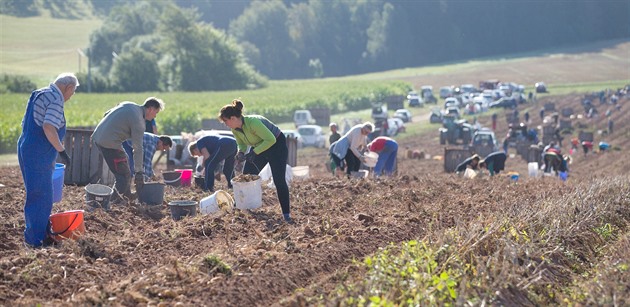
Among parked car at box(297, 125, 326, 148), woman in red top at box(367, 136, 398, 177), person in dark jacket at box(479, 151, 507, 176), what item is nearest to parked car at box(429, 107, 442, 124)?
parked car at box(297, 125, 326, 148)

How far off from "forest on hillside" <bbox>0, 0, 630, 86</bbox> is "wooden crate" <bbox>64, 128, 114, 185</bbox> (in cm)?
10680

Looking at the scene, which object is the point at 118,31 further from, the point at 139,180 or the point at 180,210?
the point at 180,210

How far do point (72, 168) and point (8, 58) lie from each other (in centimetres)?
7016

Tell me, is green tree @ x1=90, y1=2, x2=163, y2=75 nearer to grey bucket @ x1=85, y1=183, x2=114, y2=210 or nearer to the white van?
the white van

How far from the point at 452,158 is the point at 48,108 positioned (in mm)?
19575

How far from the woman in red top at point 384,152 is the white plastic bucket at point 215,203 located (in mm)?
6730

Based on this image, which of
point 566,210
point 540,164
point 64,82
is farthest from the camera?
point 540,164

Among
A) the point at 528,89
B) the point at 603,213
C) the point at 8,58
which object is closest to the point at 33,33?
the point at 8,58

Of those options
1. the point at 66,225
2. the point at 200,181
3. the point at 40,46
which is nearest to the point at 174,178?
the point at 200,181

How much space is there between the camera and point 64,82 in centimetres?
905

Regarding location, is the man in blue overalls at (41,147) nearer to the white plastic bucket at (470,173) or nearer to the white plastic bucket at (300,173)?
the white plastic bucket at (300,173)

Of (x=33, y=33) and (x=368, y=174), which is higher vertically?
(x=33, y=33)

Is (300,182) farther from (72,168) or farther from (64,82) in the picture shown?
(64,82)

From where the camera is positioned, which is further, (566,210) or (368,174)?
(368,174)
